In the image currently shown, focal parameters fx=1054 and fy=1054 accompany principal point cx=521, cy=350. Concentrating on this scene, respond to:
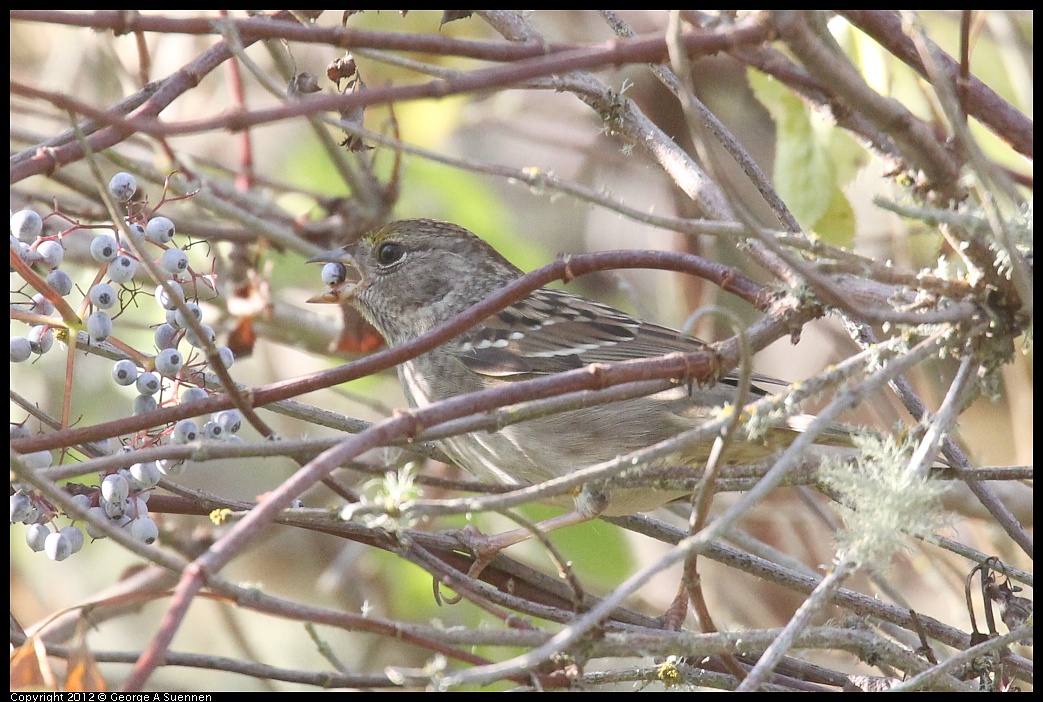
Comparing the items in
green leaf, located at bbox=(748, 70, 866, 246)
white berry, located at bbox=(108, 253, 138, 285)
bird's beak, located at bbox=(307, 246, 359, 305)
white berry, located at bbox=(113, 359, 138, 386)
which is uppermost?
bird's beak, located at bbox=(307, 246, 359, 305)

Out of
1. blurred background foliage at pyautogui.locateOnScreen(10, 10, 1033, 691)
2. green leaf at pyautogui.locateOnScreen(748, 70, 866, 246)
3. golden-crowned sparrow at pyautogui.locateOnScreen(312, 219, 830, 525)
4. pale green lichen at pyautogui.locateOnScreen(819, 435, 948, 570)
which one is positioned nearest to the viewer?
pale green lichen at pyautogui.locateOnScreen(819, 435, 948, 570)

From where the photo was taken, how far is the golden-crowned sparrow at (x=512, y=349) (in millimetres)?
3121

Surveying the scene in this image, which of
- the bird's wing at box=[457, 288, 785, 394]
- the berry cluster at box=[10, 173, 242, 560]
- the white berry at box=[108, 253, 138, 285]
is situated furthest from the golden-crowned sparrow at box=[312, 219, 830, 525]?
the white berry at box=[108, 253, 138, 285]

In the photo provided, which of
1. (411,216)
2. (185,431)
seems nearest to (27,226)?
(185,431)

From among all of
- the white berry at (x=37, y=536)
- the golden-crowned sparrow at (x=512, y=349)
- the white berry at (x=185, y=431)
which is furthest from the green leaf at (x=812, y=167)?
the white berry at (x=37, y=536)

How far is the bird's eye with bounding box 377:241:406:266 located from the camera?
3.77 m

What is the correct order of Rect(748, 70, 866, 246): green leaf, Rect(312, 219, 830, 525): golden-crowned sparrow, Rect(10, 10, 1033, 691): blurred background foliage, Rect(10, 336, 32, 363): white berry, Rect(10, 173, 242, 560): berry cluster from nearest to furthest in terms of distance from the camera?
1. Rect(10, 173, 242, 560): berry cluster
2. Rect(10, 336, 32, 363): white berry
3. Rect(748, 70, 866, 246): green leaf
4. Rect(312, 219, 830, 525): golden-crowned sparrow
5. Rect(10, 10, 1033, 691): blurred background foliage

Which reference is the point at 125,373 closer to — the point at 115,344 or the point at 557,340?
the point at 115,344

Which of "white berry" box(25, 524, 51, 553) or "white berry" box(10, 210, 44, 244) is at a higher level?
→ "white berry" box(10, 210, 44, 244)

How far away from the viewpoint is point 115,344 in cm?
197

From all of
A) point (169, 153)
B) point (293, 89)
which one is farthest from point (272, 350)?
point (293, 89)

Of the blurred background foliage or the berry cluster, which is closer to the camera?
the berry cluster

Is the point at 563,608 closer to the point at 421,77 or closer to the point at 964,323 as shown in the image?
the point at 964,323

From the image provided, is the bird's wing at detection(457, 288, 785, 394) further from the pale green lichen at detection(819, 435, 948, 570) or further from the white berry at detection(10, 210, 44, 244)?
Answer: the white berry at detection(10, 210, 44, 244)
